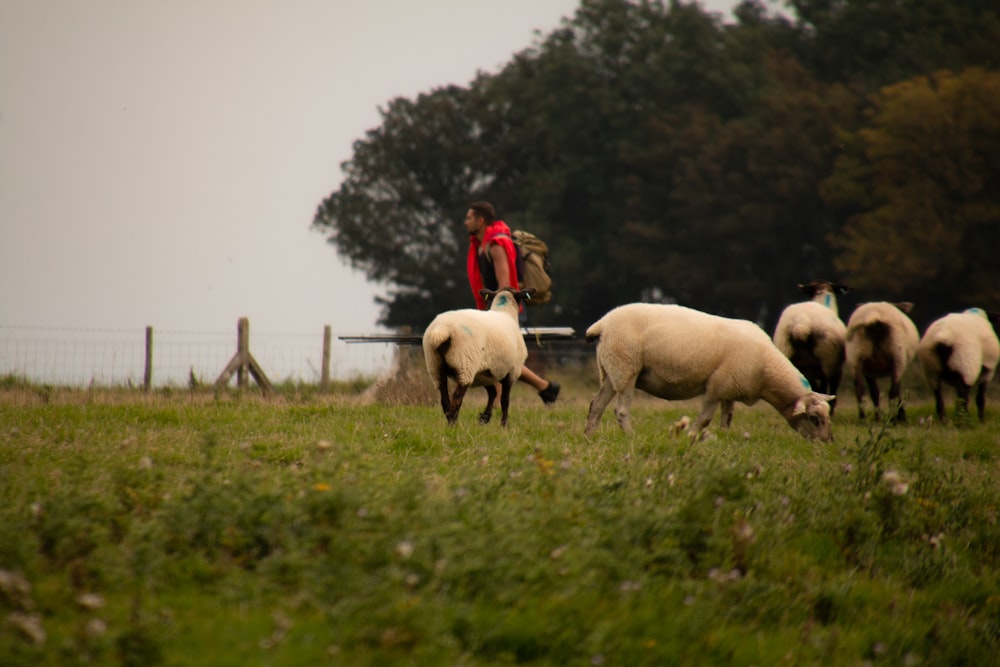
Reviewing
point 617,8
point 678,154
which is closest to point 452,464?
point 678,154

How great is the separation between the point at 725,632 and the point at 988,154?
29344 millimetres

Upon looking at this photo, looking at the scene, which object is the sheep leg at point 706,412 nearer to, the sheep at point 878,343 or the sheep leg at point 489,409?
the sheep leg at point 489,409

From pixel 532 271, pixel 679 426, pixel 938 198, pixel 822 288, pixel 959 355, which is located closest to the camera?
pixel 679 426

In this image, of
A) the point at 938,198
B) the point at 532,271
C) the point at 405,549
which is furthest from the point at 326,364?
the point at 938,198

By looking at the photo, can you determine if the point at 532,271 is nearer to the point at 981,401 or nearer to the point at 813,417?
the point at 813,417

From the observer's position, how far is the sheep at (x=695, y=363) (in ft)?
35.0

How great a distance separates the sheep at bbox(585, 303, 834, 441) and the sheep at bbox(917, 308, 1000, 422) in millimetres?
4663

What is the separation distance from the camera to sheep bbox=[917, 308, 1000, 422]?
48.3ft

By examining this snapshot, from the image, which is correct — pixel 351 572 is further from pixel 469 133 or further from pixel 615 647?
pixel 469 133

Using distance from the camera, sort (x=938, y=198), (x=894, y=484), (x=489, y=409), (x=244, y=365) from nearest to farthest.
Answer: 1. (x=894, y=484)
2. (x=489, y=409)
3. (x=244, y=365)
4. (x=938, y=198)

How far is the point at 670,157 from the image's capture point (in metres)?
40.2

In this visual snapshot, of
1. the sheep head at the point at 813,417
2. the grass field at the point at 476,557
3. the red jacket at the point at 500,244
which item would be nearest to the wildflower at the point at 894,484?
the grass field at the point at 476,557

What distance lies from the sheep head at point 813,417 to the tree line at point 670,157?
2264cm

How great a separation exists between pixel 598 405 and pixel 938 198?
23878mm
